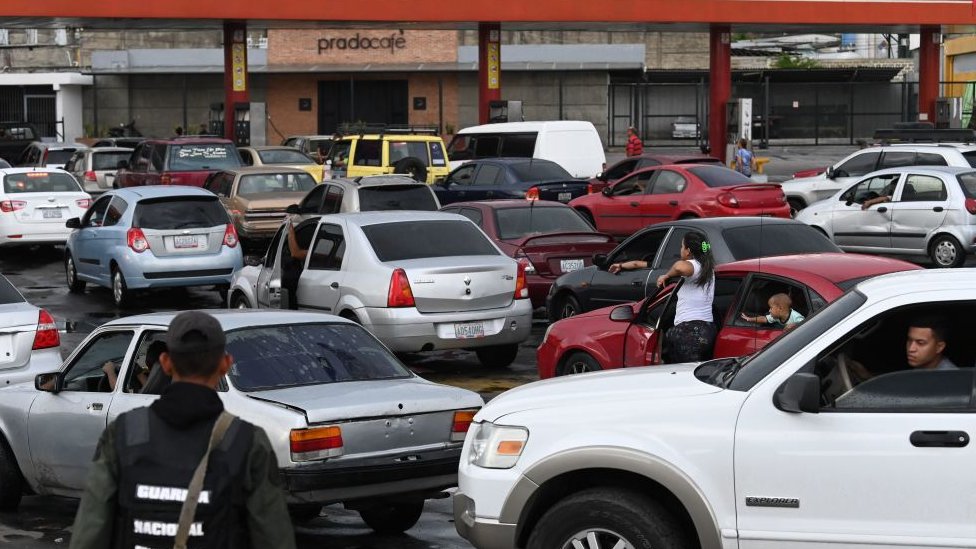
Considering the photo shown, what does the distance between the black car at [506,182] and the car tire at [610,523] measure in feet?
59.1

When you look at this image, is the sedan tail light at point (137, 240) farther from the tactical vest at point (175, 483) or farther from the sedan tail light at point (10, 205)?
the tactical vest at point (175, 483)

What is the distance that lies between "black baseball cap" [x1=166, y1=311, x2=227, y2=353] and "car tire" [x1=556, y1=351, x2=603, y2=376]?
7.47m

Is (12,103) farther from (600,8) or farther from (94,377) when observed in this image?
(94,377)

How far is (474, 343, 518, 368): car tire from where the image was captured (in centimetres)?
1462

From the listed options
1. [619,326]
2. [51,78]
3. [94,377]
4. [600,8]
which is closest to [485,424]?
[94,377]

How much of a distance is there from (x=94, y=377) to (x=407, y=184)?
439 inches

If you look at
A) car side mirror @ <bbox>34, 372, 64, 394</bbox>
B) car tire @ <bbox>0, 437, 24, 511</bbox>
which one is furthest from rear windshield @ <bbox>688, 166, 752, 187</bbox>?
car side mirror @ <bbox>34, 372, 64, 394</bbox>

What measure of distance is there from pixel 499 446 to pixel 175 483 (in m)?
2.61

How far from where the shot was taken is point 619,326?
1159 centimetres

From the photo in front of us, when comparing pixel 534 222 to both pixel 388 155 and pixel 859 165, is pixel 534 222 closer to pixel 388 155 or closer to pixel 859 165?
pixel 859 165

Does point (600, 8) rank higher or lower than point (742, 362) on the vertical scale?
higher

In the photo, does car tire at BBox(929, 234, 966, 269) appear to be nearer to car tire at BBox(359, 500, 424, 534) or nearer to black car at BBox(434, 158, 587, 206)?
black car at BBox(434, 158, 587, 206)

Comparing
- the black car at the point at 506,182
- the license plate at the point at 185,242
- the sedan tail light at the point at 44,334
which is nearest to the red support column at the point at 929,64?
the black car at the point at 506,182

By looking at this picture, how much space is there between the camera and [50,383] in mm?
8891
